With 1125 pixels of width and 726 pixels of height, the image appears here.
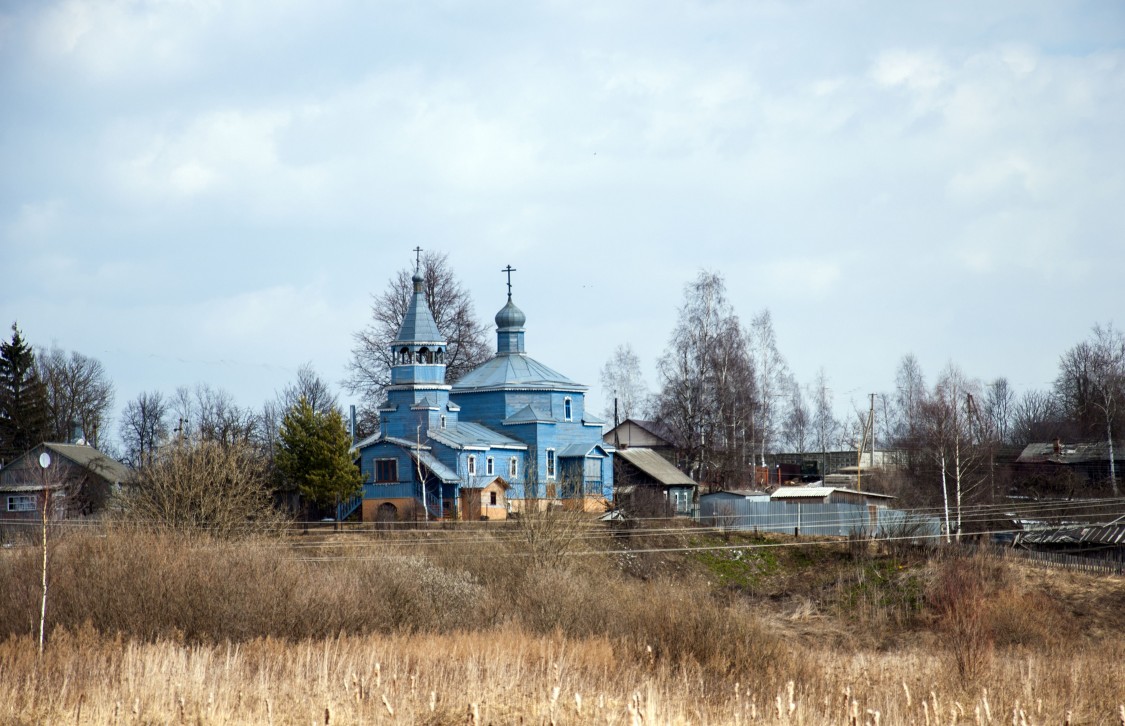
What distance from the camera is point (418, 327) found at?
48812 mm

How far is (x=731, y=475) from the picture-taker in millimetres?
55375

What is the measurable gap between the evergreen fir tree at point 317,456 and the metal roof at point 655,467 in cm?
1438

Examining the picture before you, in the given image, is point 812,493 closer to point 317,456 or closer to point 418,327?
point 418,327

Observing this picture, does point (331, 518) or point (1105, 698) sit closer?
point (1105, 698)

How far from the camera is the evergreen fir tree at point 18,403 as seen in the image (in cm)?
5934

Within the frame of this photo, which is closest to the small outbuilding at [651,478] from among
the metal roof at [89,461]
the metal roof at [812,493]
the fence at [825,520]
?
the metal roof at [812,493]

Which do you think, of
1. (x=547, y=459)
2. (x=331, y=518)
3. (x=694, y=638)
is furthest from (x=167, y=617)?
(x=547, y=459)

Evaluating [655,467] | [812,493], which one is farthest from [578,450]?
[812,493]

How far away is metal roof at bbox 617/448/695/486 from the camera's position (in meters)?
53.2

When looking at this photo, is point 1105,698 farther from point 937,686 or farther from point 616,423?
point 616,423

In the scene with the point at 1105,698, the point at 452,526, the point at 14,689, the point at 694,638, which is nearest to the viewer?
the point at 14,689

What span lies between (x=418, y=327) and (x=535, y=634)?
25459 millimetres

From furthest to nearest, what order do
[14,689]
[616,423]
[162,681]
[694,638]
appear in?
[616,423] → [694,638] → [162,681] → [14,689]

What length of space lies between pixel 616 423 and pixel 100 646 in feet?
163
